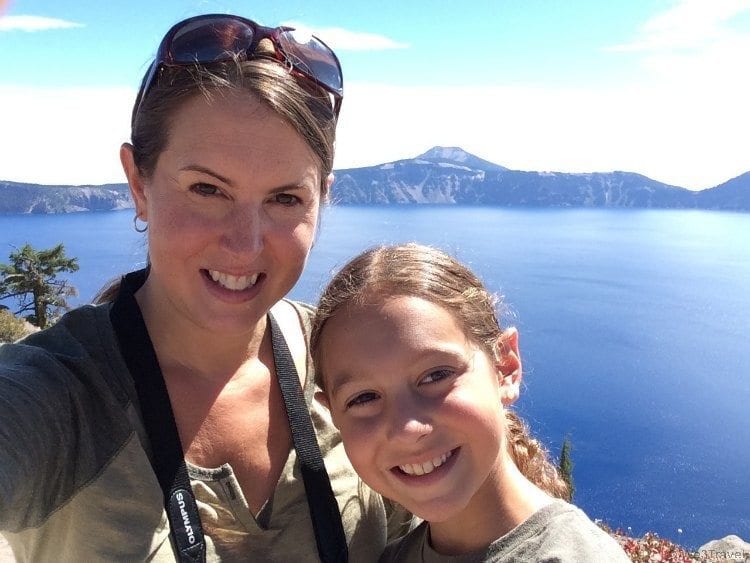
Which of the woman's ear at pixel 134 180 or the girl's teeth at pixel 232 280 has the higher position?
the woman's ear at pixel 134 180

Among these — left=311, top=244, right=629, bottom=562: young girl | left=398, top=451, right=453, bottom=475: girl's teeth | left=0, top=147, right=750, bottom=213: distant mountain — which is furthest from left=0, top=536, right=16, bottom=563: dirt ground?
left=0, top=147, right=750, bottom=213: distant mountain

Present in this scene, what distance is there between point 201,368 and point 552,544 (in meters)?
1.07

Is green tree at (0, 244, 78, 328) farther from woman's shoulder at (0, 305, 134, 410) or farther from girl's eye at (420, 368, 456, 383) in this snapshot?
girl's eye at (420, 368, 456, 383)

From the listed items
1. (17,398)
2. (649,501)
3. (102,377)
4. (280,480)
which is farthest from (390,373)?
(649,501)

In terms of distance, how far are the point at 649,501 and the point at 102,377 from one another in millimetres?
30999

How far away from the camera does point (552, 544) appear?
5.18ft

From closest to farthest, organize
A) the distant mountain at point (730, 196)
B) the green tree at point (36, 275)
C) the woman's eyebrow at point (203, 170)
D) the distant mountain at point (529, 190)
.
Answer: the woman's eyebrow at point (203, 170) → the green tree at point (36, 275) → the distant mountain at point (730, 196) → the distant mountain at point (529, 190)

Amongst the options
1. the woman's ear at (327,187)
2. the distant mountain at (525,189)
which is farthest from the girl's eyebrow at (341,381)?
the distant mountain at (525,189)

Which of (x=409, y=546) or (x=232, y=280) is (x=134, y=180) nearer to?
(x=232, y=280)

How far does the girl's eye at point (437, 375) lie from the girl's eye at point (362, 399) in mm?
151

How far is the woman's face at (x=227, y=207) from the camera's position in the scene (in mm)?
1636

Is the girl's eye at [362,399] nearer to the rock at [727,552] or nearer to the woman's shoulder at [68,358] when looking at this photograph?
the woman's shoulder at [68,358]

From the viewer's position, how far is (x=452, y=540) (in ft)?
6.01

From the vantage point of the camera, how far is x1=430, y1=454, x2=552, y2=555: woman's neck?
5.90 ft
